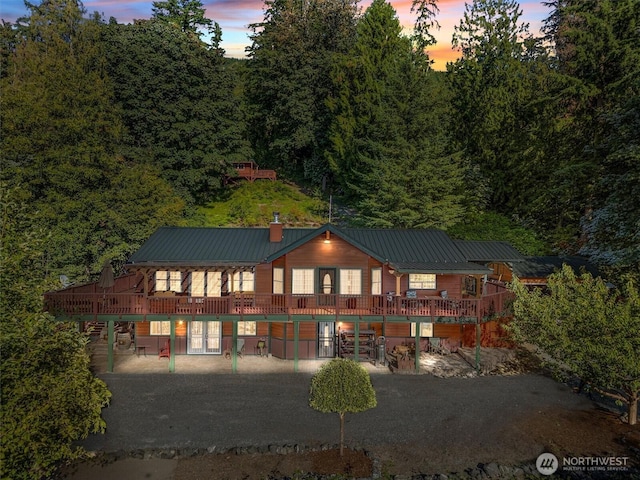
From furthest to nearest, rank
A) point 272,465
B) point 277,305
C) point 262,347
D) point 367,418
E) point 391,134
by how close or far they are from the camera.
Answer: point 391,134, point 262,347, point 277,305, point 367,418, point 272,465

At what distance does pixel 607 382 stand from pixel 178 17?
227ft

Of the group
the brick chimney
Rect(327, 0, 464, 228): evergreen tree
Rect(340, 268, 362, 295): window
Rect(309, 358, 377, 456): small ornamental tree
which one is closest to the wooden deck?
Rect(327, 0, 464, 228): evergreen tree

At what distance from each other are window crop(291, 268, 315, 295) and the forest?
13.3 metres

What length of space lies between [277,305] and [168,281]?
740 cm

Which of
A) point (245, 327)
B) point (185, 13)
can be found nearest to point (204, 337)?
point (245, 327)

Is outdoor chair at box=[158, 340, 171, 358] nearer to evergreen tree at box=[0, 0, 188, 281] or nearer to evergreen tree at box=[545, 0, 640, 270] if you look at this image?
evergreen tree at box=[0, 0, 188, 281]

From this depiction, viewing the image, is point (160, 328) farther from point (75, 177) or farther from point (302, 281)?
point (75, 177)

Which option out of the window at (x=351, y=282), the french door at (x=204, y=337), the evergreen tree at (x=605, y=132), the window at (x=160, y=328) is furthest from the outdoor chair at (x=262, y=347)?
the evergreen tree at (x=605, y=132)

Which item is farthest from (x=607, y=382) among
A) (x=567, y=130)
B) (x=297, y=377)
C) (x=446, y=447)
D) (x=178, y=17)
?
(x=178, y=17)

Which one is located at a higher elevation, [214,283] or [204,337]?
[214,283]

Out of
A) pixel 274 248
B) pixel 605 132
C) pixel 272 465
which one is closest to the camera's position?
pixel 272 465

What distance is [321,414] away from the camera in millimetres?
18859

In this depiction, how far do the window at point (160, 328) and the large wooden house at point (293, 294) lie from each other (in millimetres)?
60

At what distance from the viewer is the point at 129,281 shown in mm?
26953
